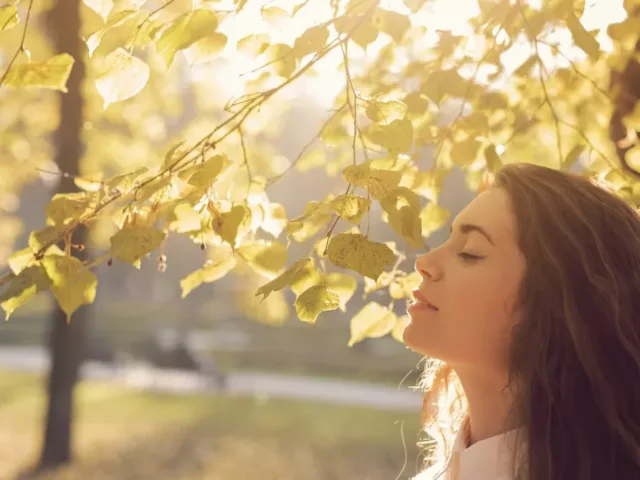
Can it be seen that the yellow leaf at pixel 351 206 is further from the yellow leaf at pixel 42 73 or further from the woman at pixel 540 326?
the yellow leaf at pixel 42 73

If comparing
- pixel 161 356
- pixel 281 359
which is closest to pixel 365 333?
pixel 161 356

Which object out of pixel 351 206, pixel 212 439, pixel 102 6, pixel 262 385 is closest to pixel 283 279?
pixel 351 206

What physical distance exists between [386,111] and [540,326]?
0.51 meters

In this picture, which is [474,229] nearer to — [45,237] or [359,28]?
[359,28]

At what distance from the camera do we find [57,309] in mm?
5828

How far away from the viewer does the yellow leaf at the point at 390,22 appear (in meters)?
1.64

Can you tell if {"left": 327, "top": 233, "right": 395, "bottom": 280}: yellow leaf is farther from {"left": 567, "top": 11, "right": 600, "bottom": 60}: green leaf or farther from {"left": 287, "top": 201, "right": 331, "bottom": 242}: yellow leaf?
{"left": 567, "top": 11, "right": 600, "bottom": 60}: green leaf

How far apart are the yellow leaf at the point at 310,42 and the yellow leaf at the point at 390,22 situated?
14 cm

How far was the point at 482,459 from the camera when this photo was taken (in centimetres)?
155

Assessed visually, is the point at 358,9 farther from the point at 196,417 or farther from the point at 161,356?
the point at 161,356

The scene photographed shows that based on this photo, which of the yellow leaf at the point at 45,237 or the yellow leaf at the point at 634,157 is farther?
the yellow leaf at the point at 634,157

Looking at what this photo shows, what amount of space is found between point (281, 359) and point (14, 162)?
8187 mm

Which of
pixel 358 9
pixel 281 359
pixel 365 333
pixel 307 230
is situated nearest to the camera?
pixel 358 9

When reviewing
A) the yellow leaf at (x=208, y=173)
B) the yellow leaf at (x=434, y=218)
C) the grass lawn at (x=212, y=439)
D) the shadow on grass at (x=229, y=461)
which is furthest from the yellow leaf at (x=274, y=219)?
the shadow on grass at (x=229, y=461)
